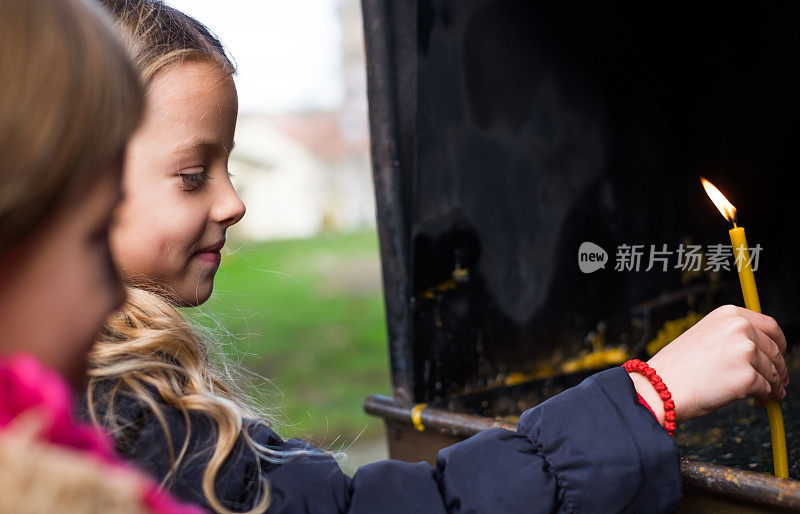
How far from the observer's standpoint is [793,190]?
170 centimetres

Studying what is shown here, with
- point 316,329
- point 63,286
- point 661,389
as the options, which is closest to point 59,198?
point 63,286

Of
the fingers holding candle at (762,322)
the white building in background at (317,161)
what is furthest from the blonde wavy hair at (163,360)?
the white building in background at (317,161)

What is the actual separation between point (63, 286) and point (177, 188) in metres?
0.58

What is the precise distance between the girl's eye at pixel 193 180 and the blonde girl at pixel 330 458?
0.04 feet

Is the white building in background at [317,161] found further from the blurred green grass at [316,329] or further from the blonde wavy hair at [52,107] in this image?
the blonde wavy hair at [52,107]

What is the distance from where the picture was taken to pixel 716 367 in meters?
0.89

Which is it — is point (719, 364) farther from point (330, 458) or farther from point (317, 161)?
point (317, 161)

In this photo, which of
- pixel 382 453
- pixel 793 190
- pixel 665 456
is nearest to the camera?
pixel 665 456

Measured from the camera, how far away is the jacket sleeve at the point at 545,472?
2.71ft

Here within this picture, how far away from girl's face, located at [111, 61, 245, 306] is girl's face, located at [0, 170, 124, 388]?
1.77 feet

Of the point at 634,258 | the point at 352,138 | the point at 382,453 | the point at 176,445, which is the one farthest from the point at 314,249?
the point at 176,445

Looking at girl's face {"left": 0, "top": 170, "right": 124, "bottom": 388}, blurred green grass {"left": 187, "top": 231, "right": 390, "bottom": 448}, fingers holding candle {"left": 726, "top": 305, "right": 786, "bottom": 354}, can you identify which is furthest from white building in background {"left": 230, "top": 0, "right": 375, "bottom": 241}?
girl's face {"left": 0, "top": 170, "right": 124, "bottom": 388}

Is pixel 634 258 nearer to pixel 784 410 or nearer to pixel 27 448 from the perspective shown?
pixel 784 410

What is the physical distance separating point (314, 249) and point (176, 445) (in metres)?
8.27
